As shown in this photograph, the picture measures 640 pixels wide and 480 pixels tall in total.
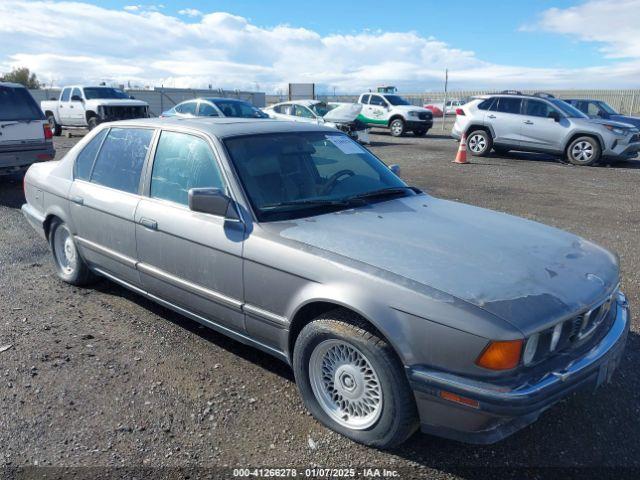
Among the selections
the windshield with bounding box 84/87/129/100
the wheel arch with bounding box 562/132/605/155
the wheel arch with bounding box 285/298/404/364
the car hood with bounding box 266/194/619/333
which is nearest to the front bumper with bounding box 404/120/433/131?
the wheel arch with bounding box 562/132/605/155

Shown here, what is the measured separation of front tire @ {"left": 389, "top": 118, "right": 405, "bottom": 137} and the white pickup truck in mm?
9904

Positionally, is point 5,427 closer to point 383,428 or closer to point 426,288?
point 383,428

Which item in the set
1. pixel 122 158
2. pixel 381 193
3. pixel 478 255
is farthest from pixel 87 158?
pixel 478 255

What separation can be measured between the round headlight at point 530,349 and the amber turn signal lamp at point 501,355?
0.06 meters

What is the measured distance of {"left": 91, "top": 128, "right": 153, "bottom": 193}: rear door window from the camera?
12.9 ft

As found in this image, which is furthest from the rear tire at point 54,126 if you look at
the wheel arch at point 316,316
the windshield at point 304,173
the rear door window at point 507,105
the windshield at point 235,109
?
the wheel arch at point 316,316

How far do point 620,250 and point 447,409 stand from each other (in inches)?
186

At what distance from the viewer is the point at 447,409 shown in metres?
2.33

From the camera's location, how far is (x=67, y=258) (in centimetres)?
487

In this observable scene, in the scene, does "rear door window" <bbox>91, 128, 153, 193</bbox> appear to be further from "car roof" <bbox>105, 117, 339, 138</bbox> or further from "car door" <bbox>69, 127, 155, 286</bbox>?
"car roof" <bbox>105, 117, 339, 138</bbox>

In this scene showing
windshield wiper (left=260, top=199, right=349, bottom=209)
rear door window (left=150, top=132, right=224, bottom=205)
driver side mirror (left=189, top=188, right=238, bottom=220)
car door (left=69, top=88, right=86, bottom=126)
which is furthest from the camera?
car door (left=69, top=88, right=86, bottom=126)

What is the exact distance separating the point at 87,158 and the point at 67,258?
1020 mm

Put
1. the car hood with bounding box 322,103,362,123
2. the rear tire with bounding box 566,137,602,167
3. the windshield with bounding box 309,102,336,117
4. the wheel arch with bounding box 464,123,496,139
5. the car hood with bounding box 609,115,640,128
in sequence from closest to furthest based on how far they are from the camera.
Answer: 1. the rear tire with bounding box 566,137,602,167
2. the wheel arch with bounding box 464,123,496,139
3. the car hood with bounding box 609,115,640,128
4. the car hood with bounding box 322,103,362,123
5. the windshield with bounding box 309,102,336,117

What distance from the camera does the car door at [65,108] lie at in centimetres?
2016
